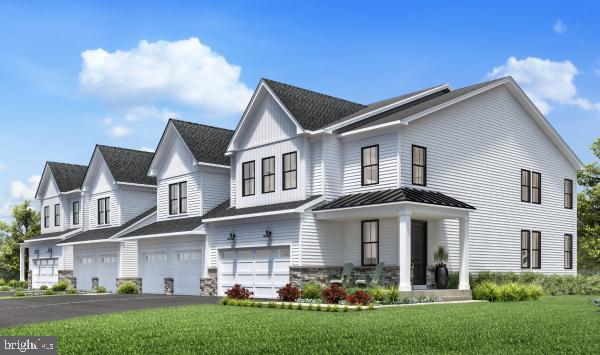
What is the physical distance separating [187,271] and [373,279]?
1287cm

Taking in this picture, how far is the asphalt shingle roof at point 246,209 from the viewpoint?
2934 cm

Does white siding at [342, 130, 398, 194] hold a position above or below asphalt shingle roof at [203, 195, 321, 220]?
above

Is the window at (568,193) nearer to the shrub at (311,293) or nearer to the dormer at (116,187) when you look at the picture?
the shrub at (311,293)

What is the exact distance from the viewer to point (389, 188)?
27.8m

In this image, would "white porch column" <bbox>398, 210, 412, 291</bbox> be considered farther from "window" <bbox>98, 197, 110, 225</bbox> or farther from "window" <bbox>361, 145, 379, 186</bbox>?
"window" <bbox>98, 197, 110, 225</bbox>

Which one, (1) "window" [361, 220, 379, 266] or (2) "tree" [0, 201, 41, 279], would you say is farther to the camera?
(2) "tree" [0, 201, 41, 279]

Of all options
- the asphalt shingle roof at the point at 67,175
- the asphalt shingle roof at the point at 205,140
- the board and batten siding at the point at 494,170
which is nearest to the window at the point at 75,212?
the asphalt shingle roof at the point at 67,175

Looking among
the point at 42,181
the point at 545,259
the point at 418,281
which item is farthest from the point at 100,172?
the point at 545,259

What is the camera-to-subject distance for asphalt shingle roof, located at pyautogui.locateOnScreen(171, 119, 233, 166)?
37.2m

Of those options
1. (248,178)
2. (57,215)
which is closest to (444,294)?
(248,178)

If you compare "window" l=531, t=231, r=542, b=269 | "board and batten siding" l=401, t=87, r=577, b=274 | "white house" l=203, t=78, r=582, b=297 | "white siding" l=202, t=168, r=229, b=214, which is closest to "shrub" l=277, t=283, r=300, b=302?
"white house" l=203, t=78, r=582, b=297

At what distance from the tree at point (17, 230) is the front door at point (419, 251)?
42114mm

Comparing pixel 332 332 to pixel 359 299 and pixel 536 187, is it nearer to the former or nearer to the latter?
pixel 359 299

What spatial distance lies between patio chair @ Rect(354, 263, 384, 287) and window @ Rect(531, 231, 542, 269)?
10.9 m
